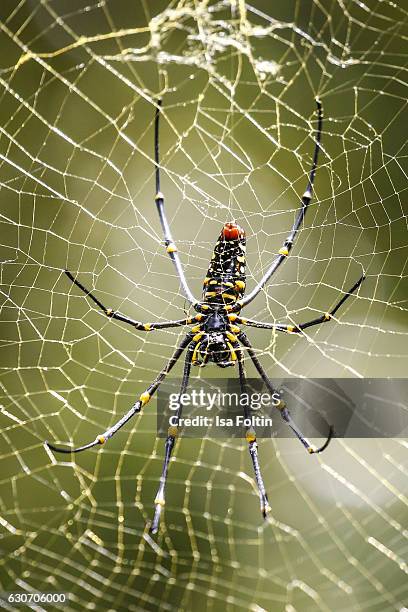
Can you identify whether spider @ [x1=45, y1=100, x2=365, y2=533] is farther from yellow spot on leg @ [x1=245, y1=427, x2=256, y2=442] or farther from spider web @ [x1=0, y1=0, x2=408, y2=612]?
spider web @ [x1=0, y1=0, x2=408, y2=612]

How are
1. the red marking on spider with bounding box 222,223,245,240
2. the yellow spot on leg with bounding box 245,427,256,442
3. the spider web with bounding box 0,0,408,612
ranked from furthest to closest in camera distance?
the spider web with bounding box 0,0,408,612 < the yellow spot on leg with bounding box 245,427,256,442 < the red marking on spider with bounding box 222,223,245,240

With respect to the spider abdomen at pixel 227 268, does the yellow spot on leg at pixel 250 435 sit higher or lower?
lower

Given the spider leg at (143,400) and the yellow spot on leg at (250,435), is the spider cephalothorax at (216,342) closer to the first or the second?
the spider leg at (143,400)

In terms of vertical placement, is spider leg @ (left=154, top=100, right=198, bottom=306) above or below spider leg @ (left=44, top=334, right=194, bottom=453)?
above

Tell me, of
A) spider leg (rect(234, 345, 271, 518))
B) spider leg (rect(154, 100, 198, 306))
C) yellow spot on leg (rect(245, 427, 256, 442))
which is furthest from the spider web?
yellow spot on leg (rect(245, 427, 256, 442))

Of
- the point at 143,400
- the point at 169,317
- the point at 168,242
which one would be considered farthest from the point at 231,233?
the point at 169,317

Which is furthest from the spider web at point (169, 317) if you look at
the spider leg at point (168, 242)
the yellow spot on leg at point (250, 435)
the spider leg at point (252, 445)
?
the yellow spot on leg at point (250, 435)
